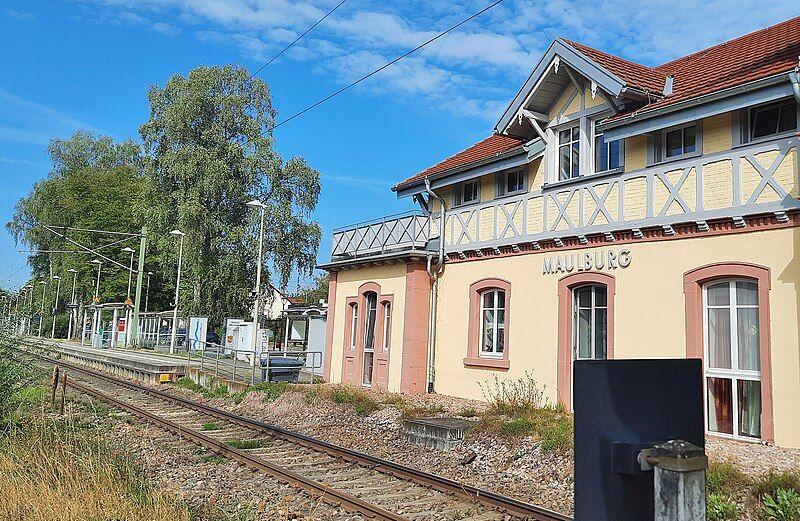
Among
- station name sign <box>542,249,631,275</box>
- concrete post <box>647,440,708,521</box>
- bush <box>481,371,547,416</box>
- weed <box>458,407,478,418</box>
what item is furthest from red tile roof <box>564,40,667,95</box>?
concrete post <box>647,440,708,521</box>

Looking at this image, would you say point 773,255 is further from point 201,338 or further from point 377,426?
point 201,338

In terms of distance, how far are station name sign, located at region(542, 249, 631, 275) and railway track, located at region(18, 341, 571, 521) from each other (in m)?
6.13

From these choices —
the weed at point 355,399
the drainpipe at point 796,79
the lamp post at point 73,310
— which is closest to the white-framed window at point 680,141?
the drainpipe at point 796,79

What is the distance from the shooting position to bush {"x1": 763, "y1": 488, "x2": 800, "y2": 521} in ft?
23.8

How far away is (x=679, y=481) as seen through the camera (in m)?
1.77

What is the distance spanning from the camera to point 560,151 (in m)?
15.6

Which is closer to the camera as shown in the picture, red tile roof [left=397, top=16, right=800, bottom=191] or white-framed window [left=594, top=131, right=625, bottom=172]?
red tile roof [left=397, top=16, right=800, bottom=191]

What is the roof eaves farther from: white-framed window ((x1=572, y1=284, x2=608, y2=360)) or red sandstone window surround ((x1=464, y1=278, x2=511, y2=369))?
white-framed window ((x1=572, y1=284, x2=608, y2=360))

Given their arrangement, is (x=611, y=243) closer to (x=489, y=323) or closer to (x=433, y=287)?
(x=489, y=323)

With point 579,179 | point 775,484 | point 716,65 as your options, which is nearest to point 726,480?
point 775,484

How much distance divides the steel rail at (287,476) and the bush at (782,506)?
412 cm

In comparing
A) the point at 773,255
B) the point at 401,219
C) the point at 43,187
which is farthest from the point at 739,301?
the point at 43,187

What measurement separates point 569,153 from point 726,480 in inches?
347

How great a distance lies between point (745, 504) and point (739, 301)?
446 centimetres
